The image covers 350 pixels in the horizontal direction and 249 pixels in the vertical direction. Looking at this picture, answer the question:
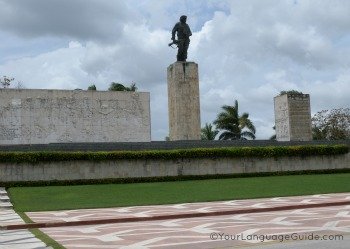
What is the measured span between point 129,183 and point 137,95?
8600 millimetres

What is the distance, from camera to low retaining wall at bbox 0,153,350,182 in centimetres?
1861

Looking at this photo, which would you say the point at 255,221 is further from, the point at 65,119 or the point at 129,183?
the point at 65,119

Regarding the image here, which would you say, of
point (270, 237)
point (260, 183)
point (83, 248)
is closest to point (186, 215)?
point (270, 237)

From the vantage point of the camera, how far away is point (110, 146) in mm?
20312

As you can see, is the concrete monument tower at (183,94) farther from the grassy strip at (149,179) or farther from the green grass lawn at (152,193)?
the green grass lawn at (152,193)

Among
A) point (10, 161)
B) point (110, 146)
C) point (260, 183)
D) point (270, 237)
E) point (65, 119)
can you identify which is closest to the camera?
point (270, 237)

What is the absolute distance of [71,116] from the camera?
25.7 meters

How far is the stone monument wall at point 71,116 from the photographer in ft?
81.1

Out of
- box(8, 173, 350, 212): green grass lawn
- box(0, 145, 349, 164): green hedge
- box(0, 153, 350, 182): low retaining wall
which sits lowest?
box(8, 173, 350, 212): green grass lawn

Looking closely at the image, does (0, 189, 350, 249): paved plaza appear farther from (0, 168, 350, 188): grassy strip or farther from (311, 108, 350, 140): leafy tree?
(311, 108, 350, 140): leafy tree

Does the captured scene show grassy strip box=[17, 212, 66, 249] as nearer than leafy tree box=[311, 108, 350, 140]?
Yes

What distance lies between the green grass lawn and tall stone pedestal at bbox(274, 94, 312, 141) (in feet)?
22.5

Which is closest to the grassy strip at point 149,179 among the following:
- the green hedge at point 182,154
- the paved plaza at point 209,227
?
the green hedge at point 182,154

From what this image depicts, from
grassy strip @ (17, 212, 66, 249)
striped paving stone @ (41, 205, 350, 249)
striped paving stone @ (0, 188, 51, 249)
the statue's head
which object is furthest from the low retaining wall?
striped paving stone @ (41, 205, 350, 249)
